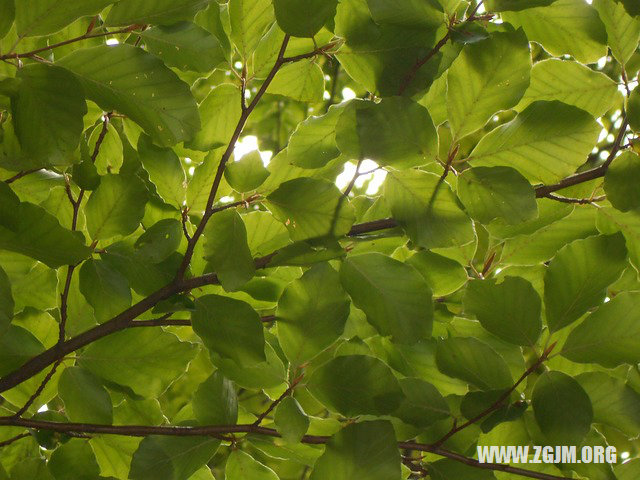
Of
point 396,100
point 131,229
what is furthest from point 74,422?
point 396,100

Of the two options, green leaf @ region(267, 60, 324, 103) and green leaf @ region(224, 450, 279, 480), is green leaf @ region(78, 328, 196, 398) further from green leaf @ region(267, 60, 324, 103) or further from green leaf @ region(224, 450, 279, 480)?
green leaf @ region(267, 60, 324, 103)

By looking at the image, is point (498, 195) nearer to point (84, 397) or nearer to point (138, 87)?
point (138, 87)

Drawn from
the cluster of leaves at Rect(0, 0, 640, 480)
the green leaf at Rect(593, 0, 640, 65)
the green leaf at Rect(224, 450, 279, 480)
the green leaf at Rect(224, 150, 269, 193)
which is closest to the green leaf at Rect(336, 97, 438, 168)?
the cluster of leaves at Rect(0, 0, 640, 480)

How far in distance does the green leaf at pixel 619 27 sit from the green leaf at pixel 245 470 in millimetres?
564

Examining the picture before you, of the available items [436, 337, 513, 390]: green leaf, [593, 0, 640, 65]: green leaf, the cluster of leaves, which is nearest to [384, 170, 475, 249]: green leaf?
the cluster of leaves

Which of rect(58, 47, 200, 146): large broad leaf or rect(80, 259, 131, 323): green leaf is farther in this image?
rect(80, 259, 131, 323): green leaf

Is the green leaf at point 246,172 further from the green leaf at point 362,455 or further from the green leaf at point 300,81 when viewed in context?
the green leaf at point 362,455

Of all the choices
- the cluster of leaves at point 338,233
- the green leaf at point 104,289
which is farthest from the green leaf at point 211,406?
the green leaf at point 104,289

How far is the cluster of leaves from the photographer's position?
0.64m

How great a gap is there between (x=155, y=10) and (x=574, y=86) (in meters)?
0.43

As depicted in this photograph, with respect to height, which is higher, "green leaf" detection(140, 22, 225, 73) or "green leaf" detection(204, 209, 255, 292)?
"green leaf" detection(140, 22, 225, 73)

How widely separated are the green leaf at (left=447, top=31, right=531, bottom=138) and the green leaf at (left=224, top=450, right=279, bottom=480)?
418 millimetres

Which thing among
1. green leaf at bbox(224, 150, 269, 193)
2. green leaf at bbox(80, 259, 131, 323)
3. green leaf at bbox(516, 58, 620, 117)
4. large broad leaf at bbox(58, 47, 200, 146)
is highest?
green leaf at bbox(516, 58, 620, 117)

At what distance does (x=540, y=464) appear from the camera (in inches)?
30.4
